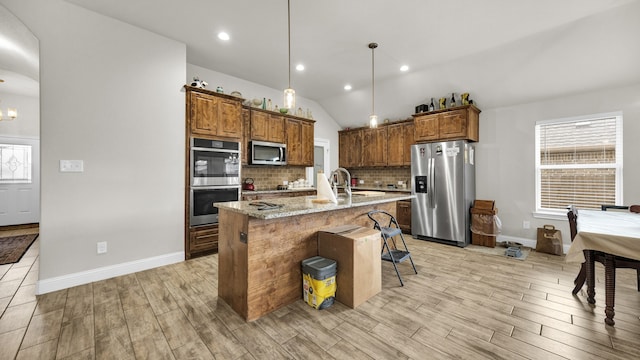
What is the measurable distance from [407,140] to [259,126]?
3.19 m

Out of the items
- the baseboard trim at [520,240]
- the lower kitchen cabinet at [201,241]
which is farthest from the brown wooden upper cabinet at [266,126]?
the baseboard trim at [520,240]

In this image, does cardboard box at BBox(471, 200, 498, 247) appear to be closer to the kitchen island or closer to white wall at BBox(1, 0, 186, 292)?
the kitchen island

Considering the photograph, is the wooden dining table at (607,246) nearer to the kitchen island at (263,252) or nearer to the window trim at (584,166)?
the window trim at (584,166)

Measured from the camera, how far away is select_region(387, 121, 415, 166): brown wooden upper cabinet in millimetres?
5496

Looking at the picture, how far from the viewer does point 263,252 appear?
2.15 meters

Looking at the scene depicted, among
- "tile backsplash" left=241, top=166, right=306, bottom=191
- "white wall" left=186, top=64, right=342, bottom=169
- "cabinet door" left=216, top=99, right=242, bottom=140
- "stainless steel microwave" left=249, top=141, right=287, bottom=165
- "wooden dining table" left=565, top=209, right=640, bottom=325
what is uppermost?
"white wall" left=186, top=64, right=342, bottom=169

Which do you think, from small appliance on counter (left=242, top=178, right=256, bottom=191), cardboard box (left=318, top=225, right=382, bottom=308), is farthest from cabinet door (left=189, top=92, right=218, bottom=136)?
cardboard box (left=318, top=225, right=382, bottom=308)

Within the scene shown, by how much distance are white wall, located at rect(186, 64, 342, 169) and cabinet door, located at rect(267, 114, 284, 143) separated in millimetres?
616

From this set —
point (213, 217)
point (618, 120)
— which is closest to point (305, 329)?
point (213, 217)

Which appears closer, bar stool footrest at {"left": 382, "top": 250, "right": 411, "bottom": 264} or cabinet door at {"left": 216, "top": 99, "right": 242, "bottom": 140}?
bar stool footrest at {"left": 382, "top": 250, "right": 411, "bottom": 264}

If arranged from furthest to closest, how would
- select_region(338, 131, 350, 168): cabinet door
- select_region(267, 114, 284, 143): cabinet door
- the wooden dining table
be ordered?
select_region(338, 131, 350, 168): cabinet door → select_region(267, 114, 284, 143): cabinet door → the wooden dining table

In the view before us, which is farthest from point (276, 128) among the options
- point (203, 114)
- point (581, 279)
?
point (581, 279)

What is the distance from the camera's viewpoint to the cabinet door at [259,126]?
4691 mm

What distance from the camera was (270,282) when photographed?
2.21 meters
